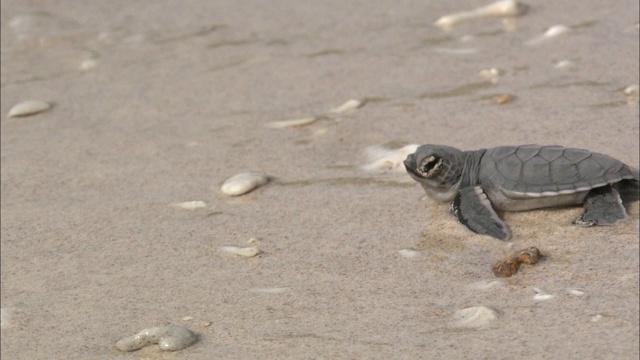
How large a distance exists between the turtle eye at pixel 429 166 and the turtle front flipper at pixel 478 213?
164mm

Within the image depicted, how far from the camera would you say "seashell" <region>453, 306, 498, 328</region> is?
314cm

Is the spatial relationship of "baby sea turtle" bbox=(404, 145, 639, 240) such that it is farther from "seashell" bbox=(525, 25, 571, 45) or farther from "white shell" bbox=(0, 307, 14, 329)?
"seashell" bbox=(525, 25, 571, 45)

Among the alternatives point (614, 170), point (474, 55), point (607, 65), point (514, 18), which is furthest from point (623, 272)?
point (514, 18)

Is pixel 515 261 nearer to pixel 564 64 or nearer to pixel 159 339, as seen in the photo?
pixel 159 339

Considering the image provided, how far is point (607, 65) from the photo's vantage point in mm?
5254

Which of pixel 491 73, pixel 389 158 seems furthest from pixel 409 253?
pixel 491 73

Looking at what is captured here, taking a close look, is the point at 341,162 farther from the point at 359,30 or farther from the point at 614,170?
the point at 359,30

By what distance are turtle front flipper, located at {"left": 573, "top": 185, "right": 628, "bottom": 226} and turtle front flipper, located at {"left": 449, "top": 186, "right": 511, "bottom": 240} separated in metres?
0.30

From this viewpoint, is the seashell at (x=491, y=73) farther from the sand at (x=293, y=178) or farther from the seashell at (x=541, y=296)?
the seashell at (x=541, y=296)

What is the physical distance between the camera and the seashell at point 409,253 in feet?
12.0

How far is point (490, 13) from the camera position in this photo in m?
6.36

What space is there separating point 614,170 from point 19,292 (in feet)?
7.68

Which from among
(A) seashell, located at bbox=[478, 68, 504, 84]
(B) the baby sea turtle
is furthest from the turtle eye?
(A) seashell, located at bbox=[478, 68, 504, 84]

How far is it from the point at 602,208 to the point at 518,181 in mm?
333
